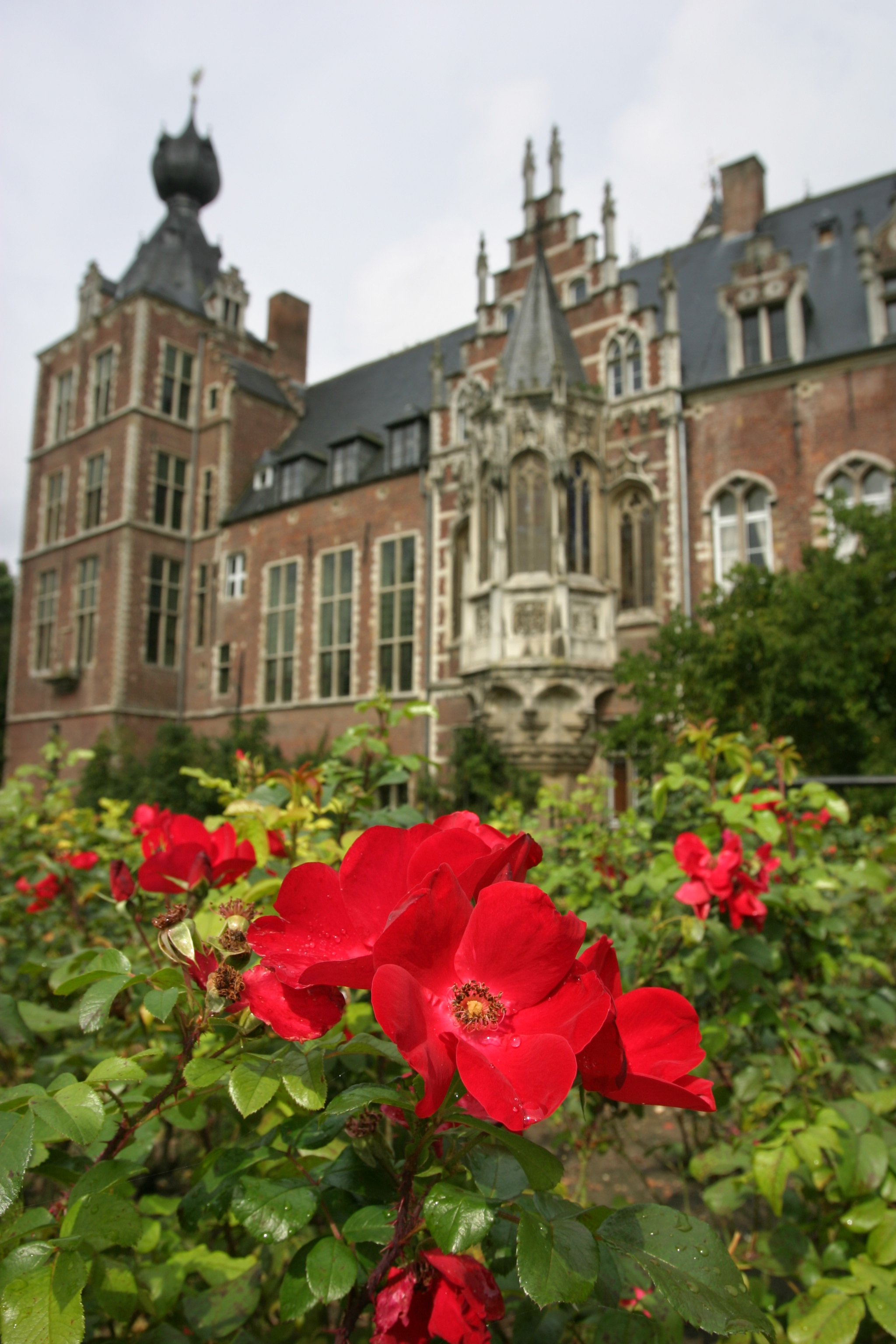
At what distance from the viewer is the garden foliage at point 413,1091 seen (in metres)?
0.66

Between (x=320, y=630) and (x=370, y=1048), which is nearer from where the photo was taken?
(x=370, y=1048)

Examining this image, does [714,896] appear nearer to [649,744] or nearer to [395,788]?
[649,744]

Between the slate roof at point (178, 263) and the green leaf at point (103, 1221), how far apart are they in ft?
83.6

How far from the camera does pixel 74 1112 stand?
29.8 inches

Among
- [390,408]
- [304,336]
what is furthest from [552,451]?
[304,336]

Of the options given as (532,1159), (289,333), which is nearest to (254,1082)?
(532,1159)

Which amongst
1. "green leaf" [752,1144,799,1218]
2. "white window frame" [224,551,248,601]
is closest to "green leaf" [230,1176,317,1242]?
"green leaf" [752,1144,799,1218]

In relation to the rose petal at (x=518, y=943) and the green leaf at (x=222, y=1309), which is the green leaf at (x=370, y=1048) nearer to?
the rose petal at (x=518, y=943)

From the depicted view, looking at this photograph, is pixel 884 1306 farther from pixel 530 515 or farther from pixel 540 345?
pixel 540 345

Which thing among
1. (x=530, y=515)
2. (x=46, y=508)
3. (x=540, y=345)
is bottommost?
(x=530, y=515)

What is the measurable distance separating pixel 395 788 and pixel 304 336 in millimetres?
16914

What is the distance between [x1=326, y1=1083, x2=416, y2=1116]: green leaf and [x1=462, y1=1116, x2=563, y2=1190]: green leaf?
57 millimetres

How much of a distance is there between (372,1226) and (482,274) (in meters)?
17.7

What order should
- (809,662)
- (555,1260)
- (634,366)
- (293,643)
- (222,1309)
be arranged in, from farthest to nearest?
1. (293,643)
2. (634,366)
3. (809,662)
4. (222,1309)
5. (555,1260)
